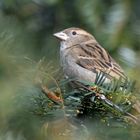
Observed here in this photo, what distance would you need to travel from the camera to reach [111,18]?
3.39m

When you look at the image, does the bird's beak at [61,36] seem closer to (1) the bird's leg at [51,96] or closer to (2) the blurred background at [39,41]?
(2) the blurred background at [39,41]

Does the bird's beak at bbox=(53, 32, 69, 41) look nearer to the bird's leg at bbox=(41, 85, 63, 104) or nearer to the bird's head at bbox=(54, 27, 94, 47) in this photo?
the bird's head at bbox=(54, 27, 94, 47)

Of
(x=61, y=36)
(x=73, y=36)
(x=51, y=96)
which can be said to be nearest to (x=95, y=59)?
(x=61, y=36)

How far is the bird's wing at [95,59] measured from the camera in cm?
325

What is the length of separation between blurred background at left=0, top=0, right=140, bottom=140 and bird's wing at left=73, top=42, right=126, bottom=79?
0.15ft

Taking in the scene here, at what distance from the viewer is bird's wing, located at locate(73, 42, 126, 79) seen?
10.7 feet

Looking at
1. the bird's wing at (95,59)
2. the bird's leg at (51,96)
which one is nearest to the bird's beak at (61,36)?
the bird's wing at (95,59)

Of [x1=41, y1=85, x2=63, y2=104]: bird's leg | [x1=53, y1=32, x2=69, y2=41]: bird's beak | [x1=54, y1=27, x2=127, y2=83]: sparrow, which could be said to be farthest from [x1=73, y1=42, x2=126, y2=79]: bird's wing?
[x1=41, y1=85, x2=63, y2=104]: bird's leg

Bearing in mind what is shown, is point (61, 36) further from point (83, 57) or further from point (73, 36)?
point (83, 57)

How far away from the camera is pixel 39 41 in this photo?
3631 millimetres

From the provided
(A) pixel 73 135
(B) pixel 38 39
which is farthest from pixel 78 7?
(A) pixel 73 135

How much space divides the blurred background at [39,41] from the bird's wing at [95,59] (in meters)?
0.05

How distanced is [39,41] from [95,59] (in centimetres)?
47

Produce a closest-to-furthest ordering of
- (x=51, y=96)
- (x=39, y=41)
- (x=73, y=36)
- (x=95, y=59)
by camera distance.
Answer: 1. (x=51, y=96)
2. (x=95, y=59)
3. (x=39, y=41)
4. (x=73, y=36)
